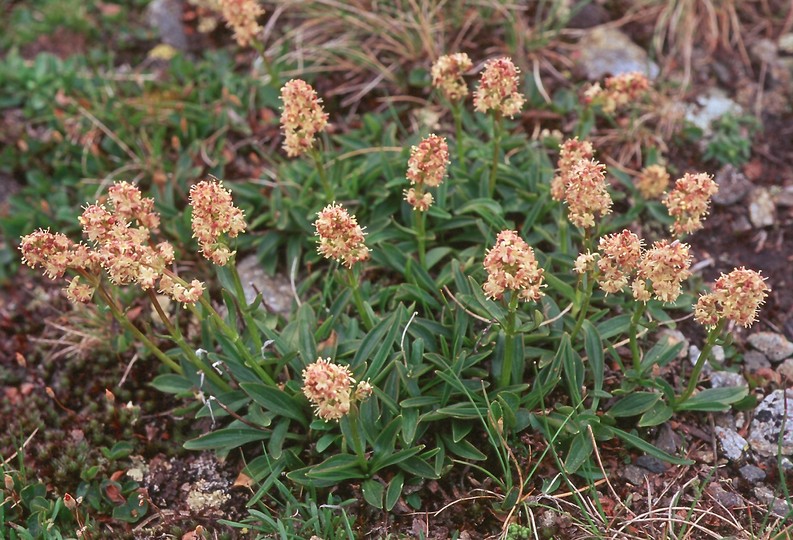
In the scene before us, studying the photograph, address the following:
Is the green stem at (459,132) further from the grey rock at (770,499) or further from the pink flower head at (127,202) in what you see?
the grey rock at (770,499)

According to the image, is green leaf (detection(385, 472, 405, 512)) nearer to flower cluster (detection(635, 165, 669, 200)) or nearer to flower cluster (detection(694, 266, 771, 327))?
flower cluster (detection(694, 266, 771, 327))

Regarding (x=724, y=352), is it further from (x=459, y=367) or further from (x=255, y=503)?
(x=255, y=503)

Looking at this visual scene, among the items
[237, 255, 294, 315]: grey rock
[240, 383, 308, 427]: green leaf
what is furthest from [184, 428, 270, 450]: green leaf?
[237, 255, 294, 315]: grey rock

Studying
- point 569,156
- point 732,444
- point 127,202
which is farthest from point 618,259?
point 127,202

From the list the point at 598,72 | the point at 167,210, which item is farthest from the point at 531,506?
the point at 598,72

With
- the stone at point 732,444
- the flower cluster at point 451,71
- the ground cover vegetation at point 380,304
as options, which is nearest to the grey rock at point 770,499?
the ground cover vegetation at point 380,304

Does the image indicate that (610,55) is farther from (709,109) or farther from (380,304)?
(380,304)

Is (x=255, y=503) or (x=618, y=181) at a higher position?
(x=618, y=181)
